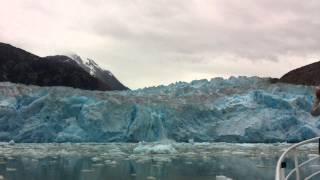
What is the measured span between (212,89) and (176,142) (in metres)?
7.59

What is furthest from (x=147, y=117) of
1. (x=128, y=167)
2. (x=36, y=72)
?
(x=36, y=72)

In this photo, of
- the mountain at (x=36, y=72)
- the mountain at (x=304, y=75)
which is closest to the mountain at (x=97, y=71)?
the mountain at (x=36, y=72)

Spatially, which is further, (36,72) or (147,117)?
(36,72)

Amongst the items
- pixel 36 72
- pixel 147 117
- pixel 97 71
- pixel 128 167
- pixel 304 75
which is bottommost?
pixel 128 167

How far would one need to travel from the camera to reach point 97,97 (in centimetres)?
3078

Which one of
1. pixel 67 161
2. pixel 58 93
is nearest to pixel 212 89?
pixel 58 93

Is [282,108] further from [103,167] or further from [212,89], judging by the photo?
[103,167]

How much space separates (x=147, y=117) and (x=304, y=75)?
35.9 meters

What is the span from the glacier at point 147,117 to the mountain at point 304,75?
82.5 feet

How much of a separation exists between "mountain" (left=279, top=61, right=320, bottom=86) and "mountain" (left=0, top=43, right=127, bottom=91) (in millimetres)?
23390

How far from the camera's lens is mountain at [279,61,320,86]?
56.7 meters

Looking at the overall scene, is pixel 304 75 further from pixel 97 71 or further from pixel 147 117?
pixel 97 71

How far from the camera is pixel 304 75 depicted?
196ft

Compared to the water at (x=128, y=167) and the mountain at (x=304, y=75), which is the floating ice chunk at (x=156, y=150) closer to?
the water at (x=128, y=167)
